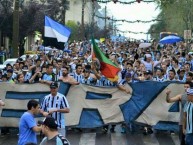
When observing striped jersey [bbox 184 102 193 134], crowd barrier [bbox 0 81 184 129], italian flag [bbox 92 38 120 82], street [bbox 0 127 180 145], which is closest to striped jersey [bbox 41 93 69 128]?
striped jersey [bbox 184 102 193 134]

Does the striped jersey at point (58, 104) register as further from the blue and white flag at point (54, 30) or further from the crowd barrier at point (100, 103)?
the blue and white flag at point (54, 30)

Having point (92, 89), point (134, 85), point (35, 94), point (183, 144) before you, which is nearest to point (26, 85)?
point (35, 94)

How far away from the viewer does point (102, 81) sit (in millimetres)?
17266

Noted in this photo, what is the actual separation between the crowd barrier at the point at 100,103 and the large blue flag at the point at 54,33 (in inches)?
135

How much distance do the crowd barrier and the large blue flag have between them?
343 cm

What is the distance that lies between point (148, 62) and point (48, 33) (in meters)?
4.41

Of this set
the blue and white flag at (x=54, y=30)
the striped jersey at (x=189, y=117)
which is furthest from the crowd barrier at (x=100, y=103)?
the striped jersey at (x=189, y=117)

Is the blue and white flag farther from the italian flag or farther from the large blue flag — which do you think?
the italian flag

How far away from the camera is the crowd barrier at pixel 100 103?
15516mm

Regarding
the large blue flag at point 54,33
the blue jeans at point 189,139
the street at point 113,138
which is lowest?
the street at point 113,138

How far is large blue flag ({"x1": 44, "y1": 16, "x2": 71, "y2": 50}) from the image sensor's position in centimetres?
1870

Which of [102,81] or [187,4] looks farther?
[187,4]

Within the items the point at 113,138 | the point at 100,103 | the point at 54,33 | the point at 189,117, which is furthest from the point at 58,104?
the point at 54,33

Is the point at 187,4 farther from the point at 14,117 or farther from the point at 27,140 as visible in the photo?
the point at 27,140
